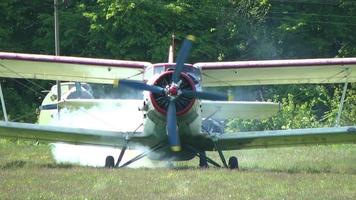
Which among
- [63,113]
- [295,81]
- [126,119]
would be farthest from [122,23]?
[295,81]

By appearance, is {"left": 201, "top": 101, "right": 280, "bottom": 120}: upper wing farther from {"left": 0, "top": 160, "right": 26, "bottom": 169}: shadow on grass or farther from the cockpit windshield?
{"left": 0, "top": 160, "right": 26, "bottom": 169}: shadow on grass

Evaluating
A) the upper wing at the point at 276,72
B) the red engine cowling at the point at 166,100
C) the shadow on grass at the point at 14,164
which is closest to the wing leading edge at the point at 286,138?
the red engine cowling at the point at 166,100

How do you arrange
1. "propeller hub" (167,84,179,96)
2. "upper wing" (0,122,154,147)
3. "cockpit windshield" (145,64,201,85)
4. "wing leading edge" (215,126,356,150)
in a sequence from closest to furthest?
"propeller hub" (167,84,179,96)
"cockpit windshield" (145,64,201,85)
"wing leading edge" (215,126,356,150)
"upper wing" (0,122,154,147)

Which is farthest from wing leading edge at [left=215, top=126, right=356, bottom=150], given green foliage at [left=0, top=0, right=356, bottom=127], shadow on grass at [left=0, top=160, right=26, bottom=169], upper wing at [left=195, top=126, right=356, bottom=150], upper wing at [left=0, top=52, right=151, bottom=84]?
green foliage at [left=0, top=0, right=356, bottom=127]

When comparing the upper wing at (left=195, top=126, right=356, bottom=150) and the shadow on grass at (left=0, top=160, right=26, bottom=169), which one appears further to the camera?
the upper wing at (left=195, top=126, right=356, bottom=150)

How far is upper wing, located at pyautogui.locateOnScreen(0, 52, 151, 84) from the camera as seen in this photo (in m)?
14.4

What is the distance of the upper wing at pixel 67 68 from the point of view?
47.4 ft

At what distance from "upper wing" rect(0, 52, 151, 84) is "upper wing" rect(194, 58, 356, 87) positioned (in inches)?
67.5

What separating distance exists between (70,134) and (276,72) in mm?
4928

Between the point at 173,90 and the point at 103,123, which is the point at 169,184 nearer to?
the point at 173,90

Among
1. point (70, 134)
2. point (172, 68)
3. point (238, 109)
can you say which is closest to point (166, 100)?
point (172, 68)

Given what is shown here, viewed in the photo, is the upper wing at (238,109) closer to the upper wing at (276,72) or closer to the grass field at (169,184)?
the upper wing at (276,72)

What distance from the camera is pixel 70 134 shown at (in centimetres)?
1345

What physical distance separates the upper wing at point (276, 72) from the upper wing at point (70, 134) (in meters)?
2.16
